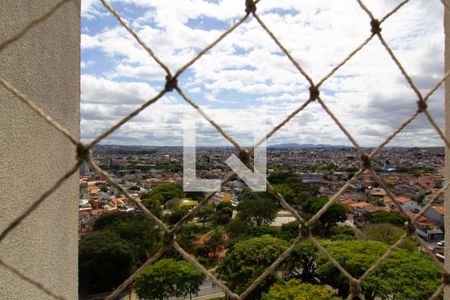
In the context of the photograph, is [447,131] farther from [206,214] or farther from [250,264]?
[206,214]

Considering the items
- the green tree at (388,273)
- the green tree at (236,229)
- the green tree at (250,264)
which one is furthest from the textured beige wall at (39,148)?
the green tree at (236,229)

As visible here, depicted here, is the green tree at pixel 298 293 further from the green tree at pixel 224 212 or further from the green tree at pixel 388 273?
the green tree at pixel 224 212

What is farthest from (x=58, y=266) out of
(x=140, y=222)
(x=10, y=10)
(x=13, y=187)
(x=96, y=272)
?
(x=140, y=222)

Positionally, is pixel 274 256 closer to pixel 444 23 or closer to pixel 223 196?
pixel 444 23

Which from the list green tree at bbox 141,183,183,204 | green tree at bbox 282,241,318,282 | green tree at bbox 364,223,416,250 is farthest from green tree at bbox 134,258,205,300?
green tree at bbox 141,183,183,204

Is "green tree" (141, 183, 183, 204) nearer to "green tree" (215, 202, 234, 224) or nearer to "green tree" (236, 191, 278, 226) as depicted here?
"green tree" (215, 202, 234, 224)

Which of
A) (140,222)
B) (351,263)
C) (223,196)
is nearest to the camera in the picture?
(351,263)

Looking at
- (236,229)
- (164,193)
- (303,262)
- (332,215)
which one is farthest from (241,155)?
(164,193)
